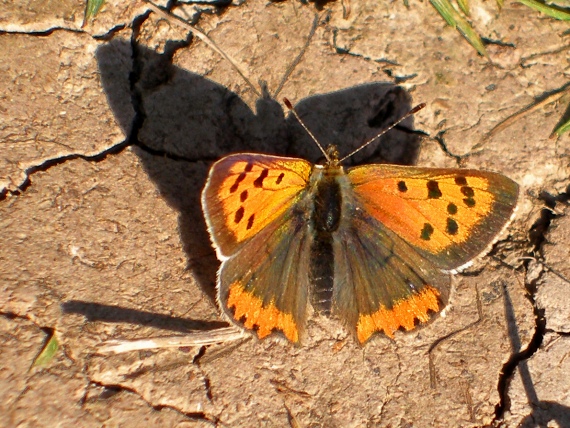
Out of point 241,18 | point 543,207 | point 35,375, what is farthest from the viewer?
point 241,18

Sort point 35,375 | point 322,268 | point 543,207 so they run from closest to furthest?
1. point 35,375
2. point 322,268
3. point 543,207

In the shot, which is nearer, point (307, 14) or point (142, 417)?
point (142, 417)

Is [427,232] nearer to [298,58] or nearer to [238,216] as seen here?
[238,216]

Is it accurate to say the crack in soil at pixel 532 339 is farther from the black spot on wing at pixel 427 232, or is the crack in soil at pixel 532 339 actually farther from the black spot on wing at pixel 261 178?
the black spot on wing at pixel 261 178

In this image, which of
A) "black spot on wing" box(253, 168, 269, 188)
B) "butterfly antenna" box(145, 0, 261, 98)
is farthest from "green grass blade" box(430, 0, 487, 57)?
"black spot on wing" box(253, 168, 269, 188)

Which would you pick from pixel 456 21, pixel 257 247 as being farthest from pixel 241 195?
pixel 456 21

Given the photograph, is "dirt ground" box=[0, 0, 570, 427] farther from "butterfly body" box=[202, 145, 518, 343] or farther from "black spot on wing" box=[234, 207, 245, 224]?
"black spot on wing" box=[234, 207, 245, 224]

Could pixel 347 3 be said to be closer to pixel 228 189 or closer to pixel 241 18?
pixel 241 18

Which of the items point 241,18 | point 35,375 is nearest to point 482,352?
point 35,375

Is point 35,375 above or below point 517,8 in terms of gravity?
below
